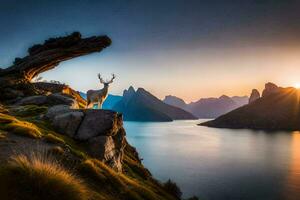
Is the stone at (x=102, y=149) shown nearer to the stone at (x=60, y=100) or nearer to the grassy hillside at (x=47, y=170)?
the grassy hillside at (x=47, y=170)

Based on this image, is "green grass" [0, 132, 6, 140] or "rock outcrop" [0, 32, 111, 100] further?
"rock outcrop" [0, 32, 111, 100]

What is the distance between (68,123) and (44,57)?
24614 mm

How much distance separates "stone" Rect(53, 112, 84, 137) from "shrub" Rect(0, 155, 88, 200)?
41.3 feet

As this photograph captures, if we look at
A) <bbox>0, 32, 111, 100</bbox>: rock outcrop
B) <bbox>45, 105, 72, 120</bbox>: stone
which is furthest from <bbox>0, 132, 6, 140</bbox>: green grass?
<bbox>0, 32, 111, 100</bbox>: rock outcrop

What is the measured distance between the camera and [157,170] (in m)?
79.1

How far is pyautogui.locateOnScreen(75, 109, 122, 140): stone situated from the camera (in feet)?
67.8

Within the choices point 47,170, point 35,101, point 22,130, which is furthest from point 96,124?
point 35,101

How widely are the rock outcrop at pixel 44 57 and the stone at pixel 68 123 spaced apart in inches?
693

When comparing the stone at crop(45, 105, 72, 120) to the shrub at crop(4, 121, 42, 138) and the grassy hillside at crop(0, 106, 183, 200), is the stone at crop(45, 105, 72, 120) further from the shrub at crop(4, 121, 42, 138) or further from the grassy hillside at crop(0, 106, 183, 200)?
the shrub at crop(4, 121, 42, 138)

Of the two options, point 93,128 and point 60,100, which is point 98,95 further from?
point 93,128

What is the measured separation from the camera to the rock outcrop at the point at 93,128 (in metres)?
20.0

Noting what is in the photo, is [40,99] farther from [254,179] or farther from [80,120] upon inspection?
[254,179]

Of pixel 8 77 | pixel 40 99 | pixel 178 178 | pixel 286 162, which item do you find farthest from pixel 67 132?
pixel 286 162

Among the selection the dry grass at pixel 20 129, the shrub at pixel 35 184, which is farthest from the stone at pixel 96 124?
the shrub at pixel 35 184
